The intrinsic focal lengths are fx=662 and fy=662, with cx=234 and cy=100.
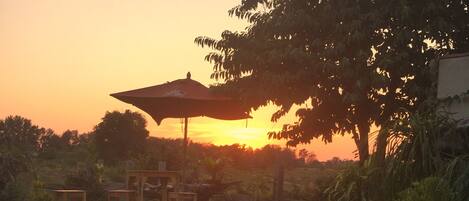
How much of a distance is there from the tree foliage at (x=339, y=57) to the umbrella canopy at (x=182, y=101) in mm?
403

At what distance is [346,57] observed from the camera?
39.6 ft

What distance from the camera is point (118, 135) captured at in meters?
38.8

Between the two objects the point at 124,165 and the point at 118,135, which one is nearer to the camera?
the point at 124,165

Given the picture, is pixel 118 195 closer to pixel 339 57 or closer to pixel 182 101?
pixel 182 101

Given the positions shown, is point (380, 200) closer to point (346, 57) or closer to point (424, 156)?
point (424, 156)

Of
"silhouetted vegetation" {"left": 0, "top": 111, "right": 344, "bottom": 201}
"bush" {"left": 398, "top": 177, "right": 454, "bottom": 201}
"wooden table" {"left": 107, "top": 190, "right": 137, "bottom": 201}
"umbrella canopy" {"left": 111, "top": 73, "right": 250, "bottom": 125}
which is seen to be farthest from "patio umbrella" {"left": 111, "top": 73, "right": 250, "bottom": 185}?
"bush" {"left": 398, "top": 177, "right": 454, "bottom": 201}

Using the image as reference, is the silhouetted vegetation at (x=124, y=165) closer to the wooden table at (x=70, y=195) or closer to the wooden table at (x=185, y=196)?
the wooden table at (x=70, y=195)

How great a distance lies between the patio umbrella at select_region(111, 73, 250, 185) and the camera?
11812 millimetres

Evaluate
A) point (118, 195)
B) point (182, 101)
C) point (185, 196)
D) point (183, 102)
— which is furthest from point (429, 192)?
point (118, 195)

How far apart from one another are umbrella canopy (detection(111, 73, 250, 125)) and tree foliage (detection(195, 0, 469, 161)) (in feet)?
1.32

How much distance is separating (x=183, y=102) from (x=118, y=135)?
1065 inches

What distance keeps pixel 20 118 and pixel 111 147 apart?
6.38 metres

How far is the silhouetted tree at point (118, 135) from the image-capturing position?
125 ft

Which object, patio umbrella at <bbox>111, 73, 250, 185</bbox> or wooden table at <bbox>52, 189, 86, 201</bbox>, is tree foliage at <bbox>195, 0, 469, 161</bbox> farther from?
wooden table at <bbox>52, 189, 86, 201</bbox>
